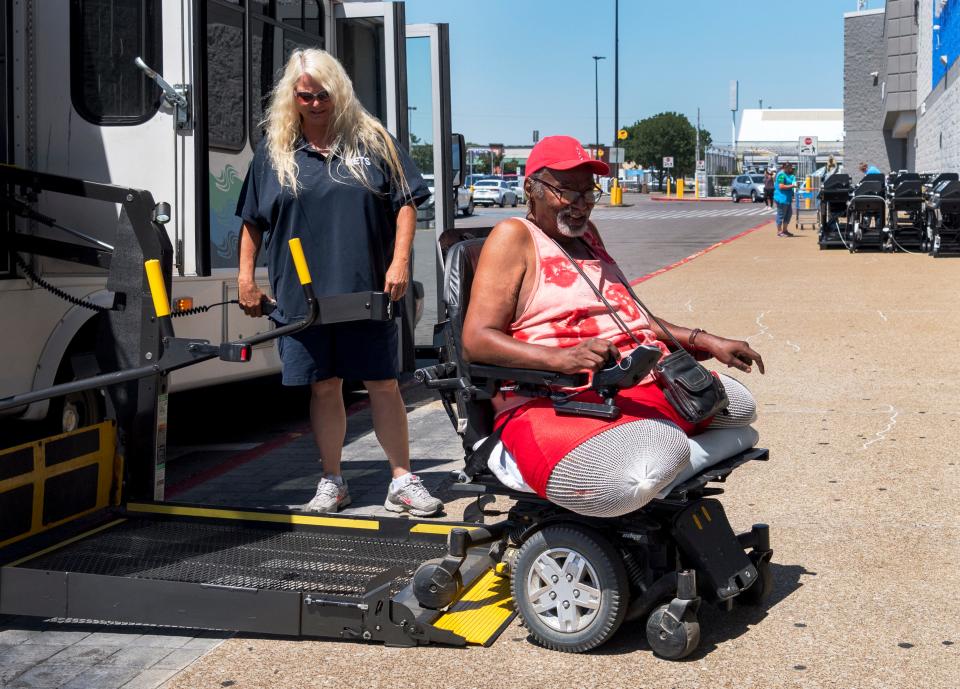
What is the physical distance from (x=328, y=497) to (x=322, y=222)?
3.88 ft

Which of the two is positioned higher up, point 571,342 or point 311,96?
point 311,96

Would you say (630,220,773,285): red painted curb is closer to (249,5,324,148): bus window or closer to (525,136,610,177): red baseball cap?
(249,5,324,148): bus window

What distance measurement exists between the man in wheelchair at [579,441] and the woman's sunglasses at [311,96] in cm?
111

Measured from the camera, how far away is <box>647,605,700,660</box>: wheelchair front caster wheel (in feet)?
12.2

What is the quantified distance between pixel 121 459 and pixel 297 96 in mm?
1598

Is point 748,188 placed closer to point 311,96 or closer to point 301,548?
point 311,96

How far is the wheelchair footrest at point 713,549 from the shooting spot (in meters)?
3.84

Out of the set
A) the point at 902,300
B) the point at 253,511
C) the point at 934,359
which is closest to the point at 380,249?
the point at 253,511

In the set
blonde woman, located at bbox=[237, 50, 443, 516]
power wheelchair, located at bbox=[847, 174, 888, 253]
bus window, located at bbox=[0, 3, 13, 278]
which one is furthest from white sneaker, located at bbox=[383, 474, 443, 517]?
power wheelchair, located at bbox=[847, 174, 888, 253]

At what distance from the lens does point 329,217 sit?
17.0 ft

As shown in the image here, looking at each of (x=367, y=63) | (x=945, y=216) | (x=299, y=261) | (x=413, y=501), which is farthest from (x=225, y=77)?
(x=945, y=216)

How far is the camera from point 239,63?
6.92 metres

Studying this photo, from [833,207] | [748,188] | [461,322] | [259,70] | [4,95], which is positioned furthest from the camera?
[748,188]

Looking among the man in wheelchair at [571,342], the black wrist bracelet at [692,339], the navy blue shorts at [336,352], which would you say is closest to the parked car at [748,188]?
the navy blue shorts at [336,352]
